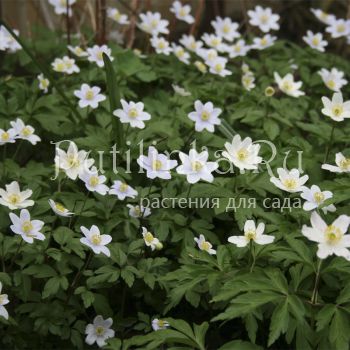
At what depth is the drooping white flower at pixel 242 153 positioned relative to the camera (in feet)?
8.02

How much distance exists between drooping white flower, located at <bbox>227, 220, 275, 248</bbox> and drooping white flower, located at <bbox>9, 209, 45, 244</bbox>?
68 cm

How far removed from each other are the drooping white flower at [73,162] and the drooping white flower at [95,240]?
0.28 meters

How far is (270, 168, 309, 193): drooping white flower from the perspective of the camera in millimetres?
2352

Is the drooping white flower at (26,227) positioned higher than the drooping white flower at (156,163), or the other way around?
the drooping white flower at (156,163)

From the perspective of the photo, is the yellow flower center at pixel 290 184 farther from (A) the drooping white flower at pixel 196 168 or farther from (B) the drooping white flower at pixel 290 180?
(A) the drooping white flower at pixel 196 168

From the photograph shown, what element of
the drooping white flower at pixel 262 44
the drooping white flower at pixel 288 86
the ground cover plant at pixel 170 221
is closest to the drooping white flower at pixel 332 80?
the ground cover plant at pixel 170 221

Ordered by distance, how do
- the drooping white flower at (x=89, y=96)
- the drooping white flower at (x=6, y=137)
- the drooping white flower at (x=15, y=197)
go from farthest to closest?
the drooping white flower at (x=89, y=96)
the drooping white flower at (x=6, y=137)
the drooping white flower at (x=15, y=197)

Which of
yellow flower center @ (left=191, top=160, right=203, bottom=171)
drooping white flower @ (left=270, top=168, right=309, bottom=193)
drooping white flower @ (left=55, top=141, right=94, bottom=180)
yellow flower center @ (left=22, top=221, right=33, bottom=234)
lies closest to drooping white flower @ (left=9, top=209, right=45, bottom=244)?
yellow flower center @ (left=22, top=221, right=33, bottom=234)

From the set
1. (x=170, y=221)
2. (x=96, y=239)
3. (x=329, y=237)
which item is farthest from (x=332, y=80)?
(x=96, y=239)

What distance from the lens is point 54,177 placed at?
270 cm

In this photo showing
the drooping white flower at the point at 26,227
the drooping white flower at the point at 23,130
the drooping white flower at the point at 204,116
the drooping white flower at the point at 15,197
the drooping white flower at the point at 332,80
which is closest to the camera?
the drooping white flower at the point at 26,227

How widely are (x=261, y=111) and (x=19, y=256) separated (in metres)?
1.37

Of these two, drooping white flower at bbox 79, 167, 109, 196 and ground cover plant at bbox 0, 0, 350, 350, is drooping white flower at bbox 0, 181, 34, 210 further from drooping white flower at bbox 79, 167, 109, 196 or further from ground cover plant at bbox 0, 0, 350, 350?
drooping white flower at bbox 79, 167, 109, 196

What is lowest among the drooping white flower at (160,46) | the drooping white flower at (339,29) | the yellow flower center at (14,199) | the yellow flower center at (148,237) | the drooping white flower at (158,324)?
the drooping white flower at (158,324)
